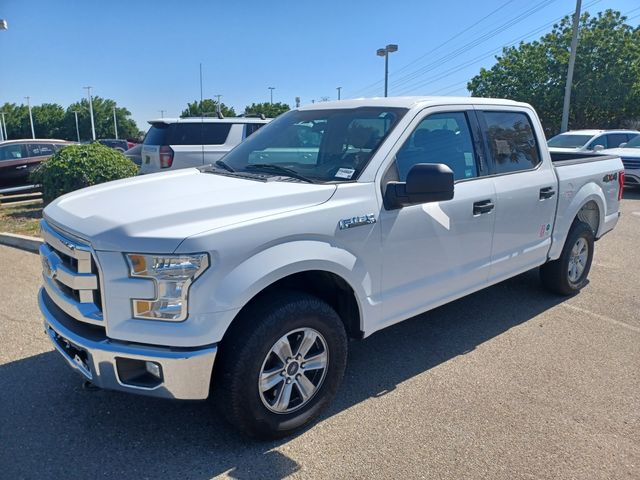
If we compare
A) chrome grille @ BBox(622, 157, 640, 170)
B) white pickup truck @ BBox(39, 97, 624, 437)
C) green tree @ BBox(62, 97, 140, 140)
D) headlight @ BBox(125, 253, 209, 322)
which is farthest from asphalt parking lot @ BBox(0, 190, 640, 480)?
green tree @ BBox(62, 97, 140, 140)

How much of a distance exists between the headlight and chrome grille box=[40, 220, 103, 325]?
25 centimetres

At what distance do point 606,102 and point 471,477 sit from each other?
32283 mm

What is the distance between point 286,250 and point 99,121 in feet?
337

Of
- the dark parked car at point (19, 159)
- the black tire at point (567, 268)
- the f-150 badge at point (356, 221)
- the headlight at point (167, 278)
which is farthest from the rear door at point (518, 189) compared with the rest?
the dark parked car at point (19, 159)

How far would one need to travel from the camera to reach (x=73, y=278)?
252 cm

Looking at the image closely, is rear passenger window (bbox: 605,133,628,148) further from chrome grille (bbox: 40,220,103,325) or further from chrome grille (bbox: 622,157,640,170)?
chrome grille (bbox: 40,220,103,325)

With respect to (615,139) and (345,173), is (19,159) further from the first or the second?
(615,139)

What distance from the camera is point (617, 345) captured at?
4117 millimetres

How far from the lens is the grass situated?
7.95m

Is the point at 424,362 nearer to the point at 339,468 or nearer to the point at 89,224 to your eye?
the point at 339,468

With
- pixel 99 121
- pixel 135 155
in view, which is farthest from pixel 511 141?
pixel 99 121

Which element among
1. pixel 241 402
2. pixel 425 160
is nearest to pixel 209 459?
pixel 241 402

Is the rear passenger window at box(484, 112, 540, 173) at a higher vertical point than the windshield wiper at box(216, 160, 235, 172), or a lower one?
higher

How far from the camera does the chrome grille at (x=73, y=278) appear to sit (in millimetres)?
2475
